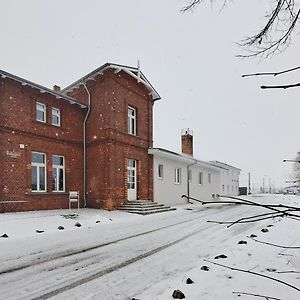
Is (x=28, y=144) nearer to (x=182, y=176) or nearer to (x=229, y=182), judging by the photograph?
(x=182, y=176)

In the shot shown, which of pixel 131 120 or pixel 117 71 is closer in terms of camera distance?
pixel 117 71

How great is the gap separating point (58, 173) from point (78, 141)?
2310 mm

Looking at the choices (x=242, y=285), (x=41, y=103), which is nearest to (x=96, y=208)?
(x=41, y=103)

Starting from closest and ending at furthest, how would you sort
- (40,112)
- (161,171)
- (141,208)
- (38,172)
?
1. (38,172)
2. (40,112)
3. (141,208)
4. (161,171)

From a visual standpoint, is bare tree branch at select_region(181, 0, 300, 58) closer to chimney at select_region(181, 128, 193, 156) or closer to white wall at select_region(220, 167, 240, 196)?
chimney at select_region(181, 128, 193, 156)

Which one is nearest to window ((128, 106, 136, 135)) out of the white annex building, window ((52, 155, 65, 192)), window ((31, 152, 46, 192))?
the white annex building

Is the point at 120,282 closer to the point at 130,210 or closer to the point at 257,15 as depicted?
the point at 257,15

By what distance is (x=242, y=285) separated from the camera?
4.55 metres

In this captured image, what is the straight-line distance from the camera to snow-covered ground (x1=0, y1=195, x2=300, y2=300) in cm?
447

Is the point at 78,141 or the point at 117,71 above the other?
the point at 117,71

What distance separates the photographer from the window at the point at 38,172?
50.9 ft

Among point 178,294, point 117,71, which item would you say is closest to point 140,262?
point 178,294

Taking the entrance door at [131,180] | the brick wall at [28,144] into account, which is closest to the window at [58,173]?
the brick wall at [28,144]

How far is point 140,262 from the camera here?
6.24 meters
